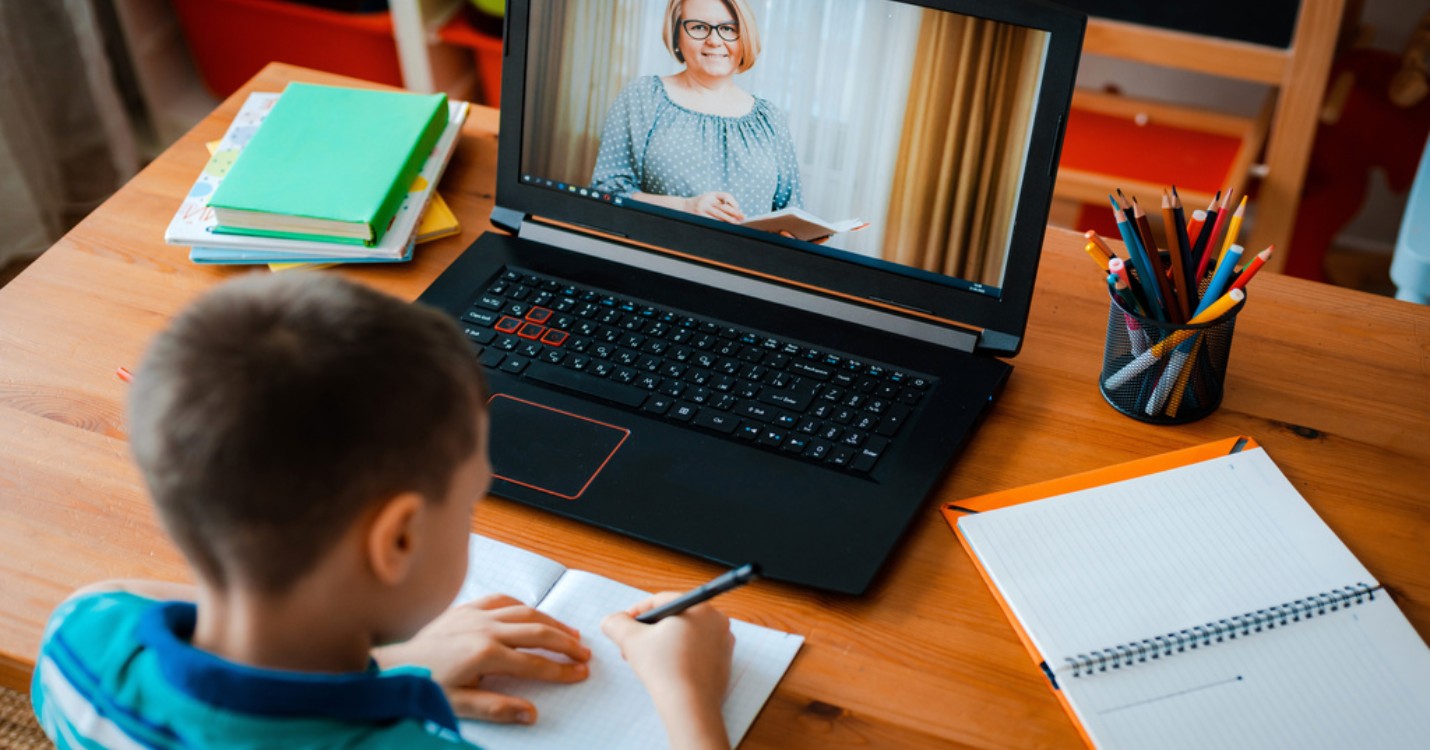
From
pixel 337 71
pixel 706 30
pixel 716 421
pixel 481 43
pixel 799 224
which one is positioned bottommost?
pixel 337 71

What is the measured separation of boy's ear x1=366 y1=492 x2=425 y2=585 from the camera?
59 centimetres

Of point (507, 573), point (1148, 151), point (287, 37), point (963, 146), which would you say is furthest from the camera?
point (287, 37)

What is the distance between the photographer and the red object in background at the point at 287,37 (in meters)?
2.26

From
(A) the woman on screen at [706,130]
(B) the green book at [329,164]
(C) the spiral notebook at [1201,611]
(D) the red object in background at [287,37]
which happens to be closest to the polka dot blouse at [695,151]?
(A) the woman on screen at [706,130]

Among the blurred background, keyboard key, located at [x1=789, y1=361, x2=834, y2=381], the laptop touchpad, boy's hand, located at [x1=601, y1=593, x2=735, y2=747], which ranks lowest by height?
the blurred background

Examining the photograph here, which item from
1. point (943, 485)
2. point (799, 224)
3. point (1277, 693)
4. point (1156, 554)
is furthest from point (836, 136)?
point (1277, 693)

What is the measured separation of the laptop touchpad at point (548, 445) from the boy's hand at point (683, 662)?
13 centimetres

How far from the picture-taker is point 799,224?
3.38 ft

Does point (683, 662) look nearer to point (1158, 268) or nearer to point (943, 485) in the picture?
point (943, 485)

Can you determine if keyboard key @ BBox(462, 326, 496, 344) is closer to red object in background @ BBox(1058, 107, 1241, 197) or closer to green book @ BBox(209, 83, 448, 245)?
green book @ BBox(209, 83, 448, 245)

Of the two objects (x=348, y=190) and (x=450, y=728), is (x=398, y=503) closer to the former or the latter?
(x=450, y=728)

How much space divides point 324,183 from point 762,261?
0.40 metres

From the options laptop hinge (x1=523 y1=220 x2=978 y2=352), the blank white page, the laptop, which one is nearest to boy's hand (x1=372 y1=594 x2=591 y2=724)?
the blank white page

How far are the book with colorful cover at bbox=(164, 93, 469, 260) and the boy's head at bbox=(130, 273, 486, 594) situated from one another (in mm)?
524
